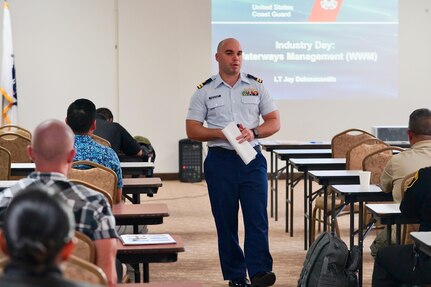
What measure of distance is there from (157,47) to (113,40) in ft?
2.14

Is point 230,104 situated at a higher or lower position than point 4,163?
higher

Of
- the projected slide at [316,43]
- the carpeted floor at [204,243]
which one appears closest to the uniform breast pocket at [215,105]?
the carpeted floor at [204,243]

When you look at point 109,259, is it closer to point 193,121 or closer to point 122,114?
point 193,121

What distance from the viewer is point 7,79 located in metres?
12.1

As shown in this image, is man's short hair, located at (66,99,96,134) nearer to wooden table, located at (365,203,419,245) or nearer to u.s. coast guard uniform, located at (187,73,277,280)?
u.s. coast guard uniform, located at (187,73,277,280)

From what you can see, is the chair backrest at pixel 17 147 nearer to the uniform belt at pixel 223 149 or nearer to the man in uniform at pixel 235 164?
the man in uniform at pixel 235 164

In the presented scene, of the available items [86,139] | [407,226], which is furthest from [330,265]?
[86,139]

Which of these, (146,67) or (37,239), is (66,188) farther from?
(146,67)

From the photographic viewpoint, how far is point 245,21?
41.6ft

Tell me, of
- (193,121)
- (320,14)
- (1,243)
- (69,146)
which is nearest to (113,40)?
(320,14)

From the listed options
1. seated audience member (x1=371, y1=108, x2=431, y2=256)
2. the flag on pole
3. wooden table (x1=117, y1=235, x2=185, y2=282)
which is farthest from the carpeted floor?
the flag on pole

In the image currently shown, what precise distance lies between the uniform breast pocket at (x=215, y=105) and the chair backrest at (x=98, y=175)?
45.6 inches

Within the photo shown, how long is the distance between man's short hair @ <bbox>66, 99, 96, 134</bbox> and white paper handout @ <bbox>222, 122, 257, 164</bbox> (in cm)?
88

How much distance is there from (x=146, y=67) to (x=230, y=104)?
7172 mm
